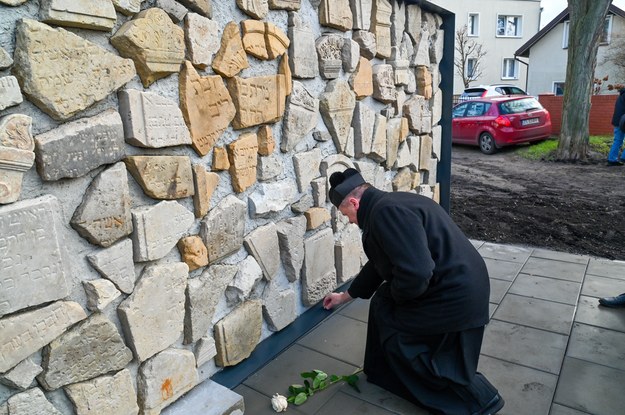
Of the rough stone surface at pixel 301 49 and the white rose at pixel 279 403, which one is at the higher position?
the rough stone surface at pixel 301 49

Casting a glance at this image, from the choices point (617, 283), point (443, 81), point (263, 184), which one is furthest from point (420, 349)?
point (443, 81)

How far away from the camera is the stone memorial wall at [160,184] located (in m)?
1.55

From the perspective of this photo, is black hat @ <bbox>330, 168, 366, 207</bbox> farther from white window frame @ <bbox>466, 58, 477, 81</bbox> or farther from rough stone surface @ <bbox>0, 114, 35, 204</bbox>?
white window frame @ <bbox>466, 58, 477, 81</bbox>

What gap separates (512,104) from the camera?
1177cm

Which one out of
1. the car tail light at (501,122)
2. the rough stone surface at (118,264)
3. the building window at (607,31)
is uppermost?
the building window at (607,31)

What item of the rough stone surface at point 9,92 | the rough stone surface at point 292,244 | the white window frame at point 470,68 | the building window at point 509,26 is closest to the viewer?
the rough stone surface at point 9,92

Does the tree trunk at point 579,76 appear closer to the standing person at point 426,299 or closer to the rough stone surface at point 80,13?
the standing person at point 426,299

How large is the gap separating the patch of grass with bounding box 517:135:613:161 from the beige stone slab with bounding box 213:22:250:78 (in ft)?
32.3

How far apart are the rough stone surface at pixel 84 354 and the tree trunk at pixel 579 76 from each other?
1048 cm

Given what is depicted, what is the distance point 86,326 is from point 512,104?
1190cm

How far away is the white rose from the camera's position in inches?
93.2

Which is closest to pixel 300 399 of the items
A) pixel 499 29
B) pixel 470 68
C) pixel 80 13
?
pixel 80 13

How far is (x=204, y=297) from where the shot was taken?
227 centimetres

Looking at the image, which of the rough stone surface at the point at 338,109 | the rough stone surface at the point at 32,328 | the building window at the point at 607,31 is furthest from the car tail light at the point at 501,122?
the building window at the point at 607,31
